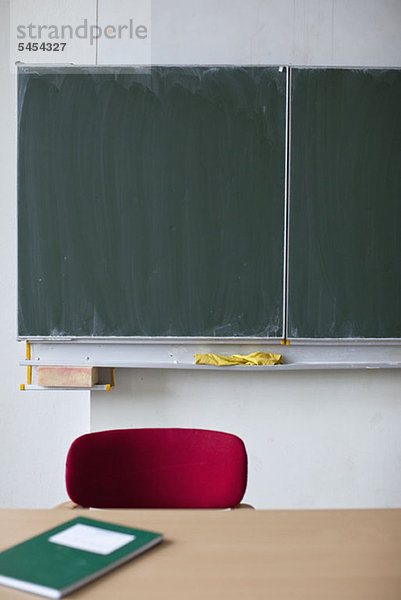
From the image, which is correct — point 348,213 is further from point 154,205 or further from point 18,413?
point 18,413

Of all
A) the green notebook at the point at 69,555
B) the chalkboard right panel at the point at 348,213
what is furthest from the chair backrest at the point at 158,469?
the chalkboard right panel at the point at 348,213

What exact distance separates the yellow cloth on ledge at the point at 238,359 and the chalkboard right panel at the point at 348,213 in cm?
14

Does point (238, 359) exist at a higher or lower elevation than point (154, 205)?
lower

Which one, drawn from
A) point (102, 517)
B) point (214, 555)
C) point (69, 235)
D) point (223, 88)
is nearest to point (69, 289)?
point (69, 235)

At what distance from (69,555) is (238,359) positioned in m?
1.88

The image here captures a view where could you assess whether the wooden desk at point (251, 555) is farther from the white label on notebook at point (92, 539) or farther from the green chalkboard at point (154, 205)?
the green chalkboard at point (154, 205)

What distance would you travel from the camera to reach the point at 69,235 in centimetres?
311

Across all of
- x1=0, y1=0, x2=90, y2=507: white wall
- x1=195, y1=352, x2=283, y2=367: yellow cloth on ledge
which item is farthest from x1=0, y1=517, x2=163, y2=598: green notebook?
x1=0, y1=0, x2=90, y2=507: white wall

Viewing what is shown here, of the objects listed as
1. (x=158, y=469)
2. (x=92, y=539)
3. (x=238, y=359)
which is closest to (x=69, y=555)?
(x=92, y=539)

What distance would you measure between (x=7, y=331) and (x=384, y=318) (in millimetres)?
1886

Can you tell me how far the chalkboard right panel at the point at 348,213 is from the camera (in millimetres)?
3115

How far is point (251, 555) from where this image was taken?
135 centimetres

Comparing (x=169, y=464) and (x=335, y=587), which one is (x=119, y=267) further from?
(x=335, y=587)

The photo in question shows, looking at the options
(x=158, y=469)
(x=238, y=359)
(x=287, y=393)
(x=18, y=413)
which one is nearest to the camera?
(x=158, y=469)
